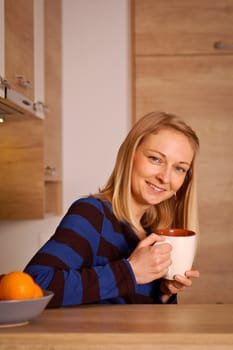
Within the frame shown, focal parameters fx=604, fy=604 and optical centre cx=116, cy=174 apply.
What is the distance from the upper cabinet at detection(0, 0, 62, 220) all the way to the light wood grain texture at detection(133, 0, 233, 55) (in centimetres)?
44

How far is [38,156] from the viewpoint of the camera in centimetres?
252

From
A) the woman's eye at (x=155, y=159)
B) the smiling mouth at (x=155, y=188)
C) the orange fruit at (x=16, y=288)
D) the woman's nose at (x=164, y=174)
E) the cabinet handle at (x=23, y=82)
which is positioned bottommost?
the orange fruit at (x=16, y=288)

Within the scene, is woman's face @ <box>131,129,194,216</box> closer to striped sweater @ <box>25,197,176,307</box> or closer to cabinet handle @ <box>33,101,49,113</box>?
striped sweater @ <box>25,197,176,307</box>

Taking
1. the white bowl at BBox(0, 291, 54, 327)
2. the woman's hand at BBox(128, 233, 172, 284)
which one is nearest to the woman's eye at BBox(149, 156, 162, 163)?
the woman's hand at BBox(128, 233, 172, 284)

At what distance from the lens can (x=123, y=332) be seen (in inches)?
40.5

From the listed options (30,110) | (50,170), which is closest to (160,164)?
(30,110)

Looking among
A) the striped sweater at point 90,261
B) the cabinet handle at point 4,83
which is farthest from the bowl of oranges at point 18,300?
the cabinet handle at point 4,83

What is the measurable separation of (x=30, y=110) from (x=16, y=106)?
0.51 feet

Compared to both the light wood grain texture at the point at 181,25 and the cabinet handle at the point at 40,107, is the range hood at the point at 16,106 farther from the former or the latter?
the light wood grain texture at the point at 181,25

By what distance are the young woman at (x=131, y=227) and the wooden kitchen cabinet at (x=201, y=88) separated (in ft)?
4.23

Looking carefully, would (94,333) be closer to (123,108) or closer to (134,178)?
(134,178)

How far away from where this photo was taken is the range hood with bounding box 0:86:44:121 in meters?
1.99

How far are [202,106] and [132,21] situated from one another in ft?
1.80

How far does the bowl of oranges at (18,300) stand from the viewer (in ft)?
3.47
